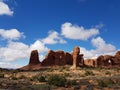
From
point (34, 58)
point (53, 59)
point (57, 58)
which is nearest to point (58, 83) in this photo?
point (57, 58)

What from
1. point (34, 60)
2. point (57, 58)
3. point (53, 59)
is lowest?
point (34, 60)

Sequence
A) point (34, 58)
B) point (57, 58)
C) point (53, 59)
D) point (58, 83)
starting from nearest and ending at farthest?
point (58, 83) < point (57, 58) < point (34, 58) < point (53, 59)

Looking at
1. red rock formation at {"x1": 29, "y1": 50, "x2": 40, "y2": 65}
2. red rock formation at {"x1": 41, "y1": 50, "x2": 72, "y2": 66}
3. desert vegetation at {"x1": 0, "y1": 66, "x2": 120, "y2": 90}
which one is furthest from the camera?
red rock formation at {"x1": 29, "y1": 50, "x2": 40, "y2": 65}

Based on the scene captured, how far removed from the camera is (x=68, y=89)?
77.2ft

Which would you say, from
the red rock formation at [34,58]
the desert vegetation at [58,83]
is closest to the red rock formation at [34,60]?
the red rock formation at [34,58]

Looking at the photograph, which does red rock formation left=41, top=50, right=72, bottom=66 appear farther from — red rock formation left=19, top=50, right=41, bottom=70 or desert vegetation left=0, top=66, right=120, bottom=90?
desert vegetation left=0, top=66, right=120, bottom=90

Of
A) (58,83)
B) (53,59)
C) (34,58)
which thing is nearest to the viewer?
(58,83)

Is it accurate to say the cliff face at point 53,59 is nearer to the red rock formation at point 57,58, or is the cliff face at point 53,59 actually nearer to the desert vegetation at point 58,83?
the red rock formation at point 57,58

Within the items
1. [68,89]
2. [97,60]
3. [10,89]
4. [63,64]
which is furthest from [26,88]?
[97,60]

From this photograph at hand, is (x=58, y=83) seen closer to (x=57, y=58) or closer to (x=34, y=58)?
(x=57, y=58)

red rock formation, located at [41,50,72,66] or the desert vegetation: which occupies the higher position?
red rock formation, located at [41,50,72,66]

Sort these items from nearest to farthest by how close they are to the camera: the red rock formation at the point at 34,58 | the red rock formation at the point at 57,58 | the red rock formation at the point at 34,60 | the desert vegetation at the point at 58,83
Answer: the desert vegetation at the point at 58,83 < the red rock formation at the point at 57,58 < the red rock formation at the point at 34,60 < the red rock formation at the point at 34,58

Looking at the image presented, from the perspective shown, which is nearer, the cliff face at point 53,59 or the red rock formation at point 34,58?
the cliff face at point 53,59

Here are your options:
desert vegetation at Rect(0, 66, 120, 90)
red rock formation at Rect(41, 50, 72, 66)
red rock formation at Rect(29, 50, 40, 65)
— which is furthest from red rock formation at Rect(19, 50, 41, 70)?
desert vegetation at Rect(0, 66, 120, 90)
